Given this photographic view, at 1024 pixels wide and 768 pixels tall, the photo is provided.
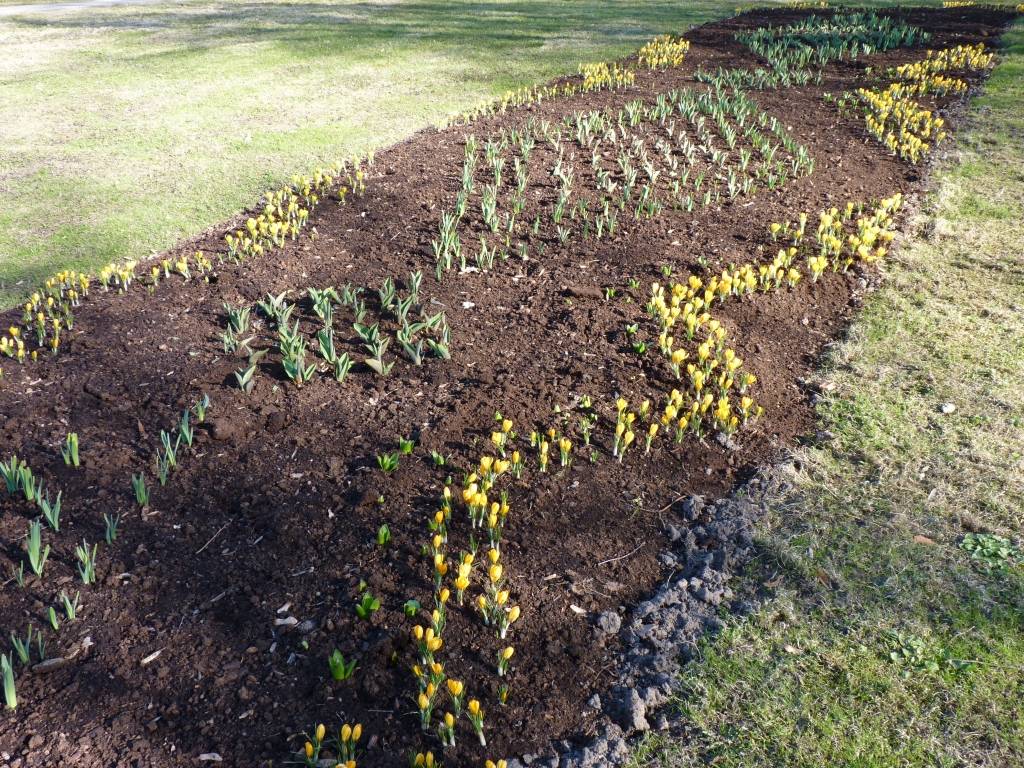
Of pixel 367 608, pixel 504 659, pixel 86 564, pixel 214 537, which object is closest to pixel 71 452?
pixel 86 564

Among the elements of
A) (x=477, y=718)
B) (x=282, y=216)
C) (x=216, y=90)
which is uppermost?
(x=216, y=90)

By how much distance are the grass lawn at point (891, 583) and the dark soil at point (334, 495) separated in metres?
0.32

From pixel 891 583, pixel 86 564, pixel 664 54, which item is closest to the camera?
pixel 86 564

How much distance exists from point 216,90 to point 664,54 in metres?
6.56

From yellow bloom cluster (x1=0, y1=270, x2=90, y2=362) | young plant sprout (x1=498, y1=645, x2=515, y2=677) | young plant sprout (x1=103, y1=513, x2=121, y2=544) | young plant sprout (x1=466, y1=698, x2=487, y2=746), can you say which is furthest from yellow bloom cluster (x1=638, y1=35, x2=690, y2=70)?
young plant sprout (x1=466, y1=698, x2=487, y2=746)

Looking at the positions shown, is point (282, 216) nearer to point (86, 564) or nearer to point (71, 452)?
point (71, 452)

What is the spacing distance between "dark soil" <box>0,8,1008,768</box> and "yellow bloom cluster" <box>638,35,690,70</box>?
21.0 feet

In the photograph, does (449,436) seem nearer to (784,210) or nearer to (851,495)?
(851,495)

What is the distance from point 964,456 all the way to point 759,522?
121 centimetres

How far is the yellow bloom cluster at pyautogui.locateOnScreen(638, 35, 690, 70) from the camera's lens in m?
11.1

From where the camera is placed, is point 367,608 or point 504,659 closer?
point 504,659

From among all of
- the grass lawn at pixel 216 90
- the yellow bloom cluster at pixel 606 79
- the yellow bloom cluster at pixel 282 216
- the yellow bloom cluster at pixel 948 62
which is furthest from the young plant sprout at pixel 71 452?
the yellow bloom cluster at pixel 948 62

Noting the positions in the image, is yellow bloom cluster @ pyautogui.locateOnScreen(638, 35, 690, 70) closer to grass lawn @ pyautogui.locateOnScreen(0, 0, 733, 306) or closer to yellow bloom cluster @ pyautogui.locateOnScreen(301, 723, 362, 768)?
grass lawn @ pyautogui.locateOnScreen(0, 0, 733, 306)

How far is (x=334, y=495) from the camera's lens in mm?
3270
